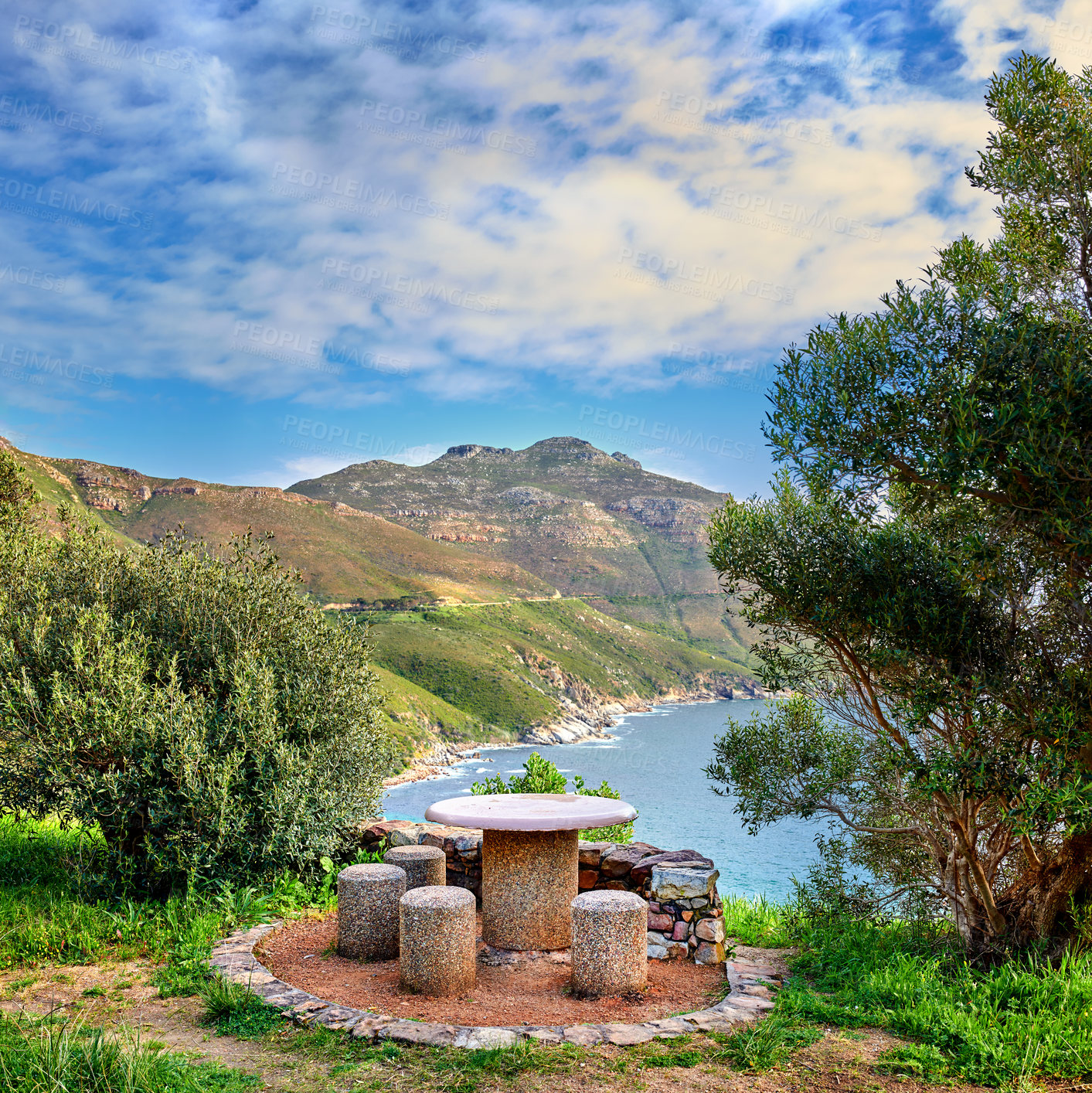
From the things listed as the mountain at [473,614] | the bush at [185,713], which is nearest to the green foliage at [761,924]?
the bush at [185,713]

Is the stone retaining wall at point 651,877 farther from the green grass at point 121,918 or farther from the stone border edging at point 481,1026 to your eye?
the stone border edging at point 481,1026

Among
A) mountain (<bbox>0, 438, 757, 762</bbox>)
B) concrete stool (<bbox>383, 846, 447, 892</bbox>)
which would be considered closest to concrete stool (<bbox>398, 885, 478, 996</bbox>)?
concrete stool (<bbox>383, 846, 447, 892</bbox>)

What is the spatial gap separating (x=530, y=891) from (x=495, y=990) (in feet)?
3.79

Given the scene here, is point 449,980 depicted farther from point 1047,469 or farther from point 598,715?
point 598,715

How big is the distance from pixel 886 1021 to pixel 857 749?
151 inches

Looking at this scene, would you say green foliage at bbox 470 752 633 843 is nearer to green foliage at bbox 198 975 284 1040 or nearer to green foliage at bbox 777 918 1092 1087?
green foliage at bbox 777 918 1092 1087

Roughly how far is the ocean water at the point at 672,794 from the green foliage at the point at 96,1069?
70.1ft

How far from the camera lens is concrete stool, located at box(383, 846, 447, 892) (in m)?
8.12

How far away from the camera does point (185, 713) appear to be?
8.52 metres

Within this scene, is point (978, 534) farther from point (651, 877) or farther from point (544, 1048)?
point (544, 1048)

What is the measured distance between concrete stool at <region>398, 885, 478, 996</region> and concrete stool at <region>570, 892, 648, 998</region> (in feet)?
3.01

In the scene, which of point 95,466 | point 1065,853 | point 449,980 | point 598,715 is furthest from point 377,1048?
point 95,466

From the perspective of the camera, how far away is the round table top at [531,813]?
708cm

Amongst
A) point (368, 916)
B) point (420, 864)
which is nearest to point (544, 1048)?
point (368, 916)
